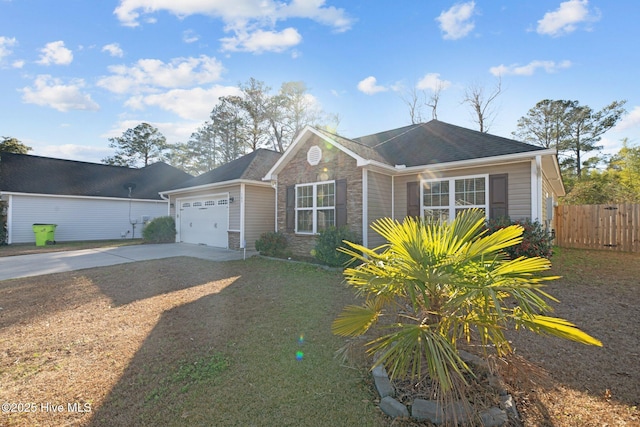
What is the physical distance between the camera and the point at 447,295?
95.4 inches

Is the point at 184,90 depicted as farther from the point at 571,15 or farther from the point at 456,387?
the point at 456,387

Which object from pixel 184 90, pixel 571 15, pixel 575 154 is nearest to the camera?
pixel 571 15

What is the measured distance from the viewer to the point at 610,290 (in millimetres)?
5621

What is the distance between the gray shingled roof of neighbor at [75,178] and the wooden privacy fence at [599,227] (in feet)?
73.3

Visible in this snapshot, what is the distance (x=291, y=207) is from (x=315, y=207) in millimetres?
1054

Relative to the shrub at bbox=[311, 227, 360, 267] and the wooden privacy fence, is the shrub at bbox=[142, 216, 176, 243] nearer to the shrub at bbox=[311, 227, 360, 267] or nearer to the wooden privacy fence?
the shrub at bbox=[311, 227, 360, 267]

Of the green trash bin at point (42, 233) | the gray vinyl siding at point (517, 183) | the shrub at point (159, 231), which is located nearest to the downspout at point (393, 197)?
the gray vinyl siding at point (517, 183)

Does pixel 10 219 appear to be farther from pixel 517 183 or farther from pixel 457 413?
pixel 517 183

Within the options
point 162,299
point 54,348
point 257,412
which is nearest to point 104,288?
point 162,299

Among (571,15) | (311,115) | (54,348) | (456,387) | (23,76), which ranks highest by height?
(311,115)

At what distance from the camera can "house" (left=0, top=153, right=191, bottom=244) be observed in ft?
49.3

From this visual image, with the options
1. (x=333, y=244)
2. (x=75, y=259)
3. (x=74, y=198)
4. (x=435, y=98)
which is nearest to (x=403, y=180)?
(x=333, y=244)

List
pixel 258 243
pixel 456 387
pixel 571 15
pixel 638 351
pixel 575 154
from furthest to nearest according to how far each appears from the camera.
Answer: pixel 575 154 < pixel 258 243 < pixel 571 15 < pixel 638 351 < pixel 456 387

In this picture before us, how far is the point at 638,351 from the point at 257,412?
4.26 m
